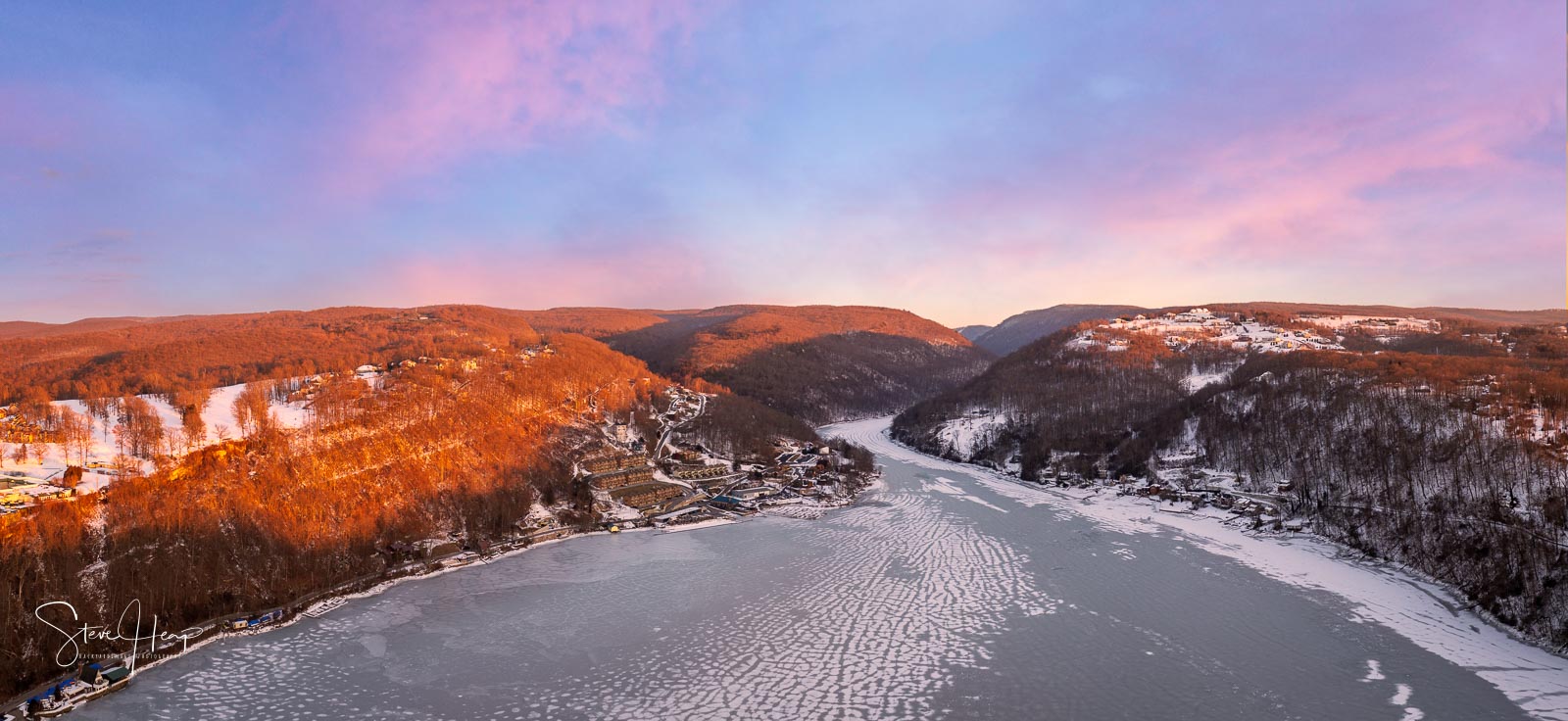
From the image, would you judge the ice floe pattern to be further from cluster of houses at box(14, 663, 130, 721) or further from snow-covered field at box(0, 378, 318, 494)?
snow-covered field at box(0, 378, 318, 494)

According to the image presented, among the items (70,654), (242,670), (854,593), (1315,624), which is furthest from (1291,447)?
(70,654)

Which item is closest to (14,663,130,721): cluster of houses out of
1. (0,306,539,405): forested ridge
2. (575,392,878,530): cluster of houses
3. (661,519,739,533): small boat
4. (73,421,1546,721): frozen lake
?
(73,421,1546,721): frozen lake

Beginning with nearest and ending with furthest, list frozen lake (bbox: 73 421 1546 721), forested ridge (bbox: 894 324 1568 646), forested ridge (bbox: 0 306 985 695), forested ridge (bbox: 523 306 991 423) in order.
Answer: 1. frozen lake (bbox: 73 421 1546 721)
2. forested ridge (bbox: 0 306 985 695)
3. forested ridge (bbox: 894 324 1568 646)
4. forested ridge (bbox: 523 306 991 423)

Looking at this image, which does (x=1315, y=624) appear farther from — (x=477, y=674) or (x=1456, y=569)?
(x=477, y=674)

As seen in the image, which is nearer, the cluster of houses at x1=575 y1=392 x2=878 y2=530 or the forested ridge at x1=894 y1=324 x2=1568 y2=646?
the forested ridge at x1=894 y1=324 x2=1568 y2=646

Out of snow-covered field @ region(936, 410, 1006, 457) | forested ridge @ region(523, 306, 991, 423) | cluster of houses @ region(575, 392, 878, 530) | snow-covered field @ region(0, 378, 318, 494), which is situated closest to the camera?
snow-covered field @ region(0, 378, 318, 494)

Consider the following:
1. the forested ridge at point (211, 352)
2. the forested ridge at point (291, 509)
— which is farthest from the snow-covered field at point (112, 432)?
the forested ridge at point (211, 352)

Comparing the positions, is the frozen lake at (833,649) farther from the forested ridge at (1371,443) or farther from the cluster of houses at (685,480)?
the cluster of houses at (685,480)

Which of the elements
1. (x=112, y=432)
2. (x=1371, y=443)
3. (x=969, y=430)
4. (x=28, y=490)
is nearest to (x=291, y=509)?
(x=28, y=490)
